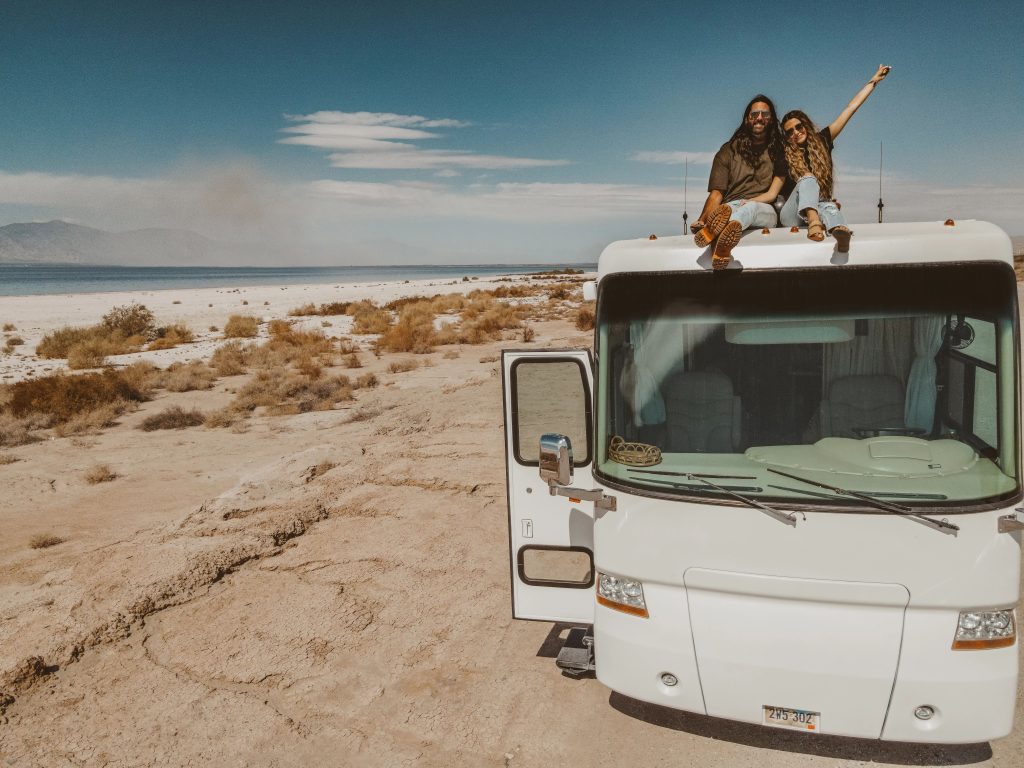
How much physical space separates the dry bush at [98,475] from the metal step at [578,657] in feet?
26.8

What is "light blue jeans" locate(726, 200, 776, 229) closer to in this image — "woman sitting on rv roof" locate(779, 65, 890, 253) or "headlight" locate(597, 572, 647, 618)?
"woman sitting on rv roof" locate(779, 65, 890, 253)

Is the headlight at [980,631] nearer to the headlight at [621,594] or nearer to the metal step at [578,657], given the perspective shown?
the headlight at [621,594]

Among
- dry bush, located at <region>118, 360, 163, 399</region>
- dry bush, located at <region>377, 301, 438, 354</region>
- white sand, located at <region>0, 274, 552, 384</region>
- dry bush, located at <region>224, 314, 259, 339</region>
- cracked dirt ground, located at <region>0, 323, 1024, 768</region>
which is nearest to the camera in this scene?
cracked dirt ground, located at <region>0, 323, 1024, 768</region>

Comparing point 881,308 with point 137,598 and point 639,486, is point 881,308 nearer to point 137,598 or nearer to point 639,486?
point 639,486

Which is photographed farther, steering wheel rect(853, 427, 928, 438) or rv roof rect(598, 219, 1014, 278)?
steering wheel rect(853, 427, 928, 438)

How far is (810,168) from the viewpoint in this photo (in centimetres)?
413

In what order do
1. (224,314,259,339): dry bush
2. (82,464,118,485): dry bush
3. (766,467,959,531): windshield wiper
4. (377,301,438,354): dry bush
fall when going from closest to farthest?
(766,467,959,531): windshield wiper < (82,464,118,485): dry bush < (377,301,438,354): dry bush < (224,314,259,339): dry bush

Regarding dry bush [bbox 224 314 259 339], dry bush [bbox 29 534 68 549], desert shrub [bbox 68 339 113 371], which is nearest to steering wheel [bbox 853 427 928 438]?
dry bush [bbox 29 534 68 549]

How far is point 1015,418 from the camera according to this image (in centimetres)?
321

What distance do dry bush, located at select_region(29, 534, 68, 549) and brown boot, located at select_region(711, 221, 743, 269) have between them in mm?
7586

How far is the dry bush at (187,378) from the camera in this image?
17594 mm

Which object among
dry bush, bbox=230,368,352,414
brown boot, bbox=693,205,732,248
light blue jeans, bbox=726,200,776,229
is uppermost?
light blue jeans, bbox=726,200,776,229

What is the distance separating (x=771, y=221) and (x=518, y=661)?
129 inches

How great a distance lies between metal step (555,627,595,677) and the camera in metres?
4.40
